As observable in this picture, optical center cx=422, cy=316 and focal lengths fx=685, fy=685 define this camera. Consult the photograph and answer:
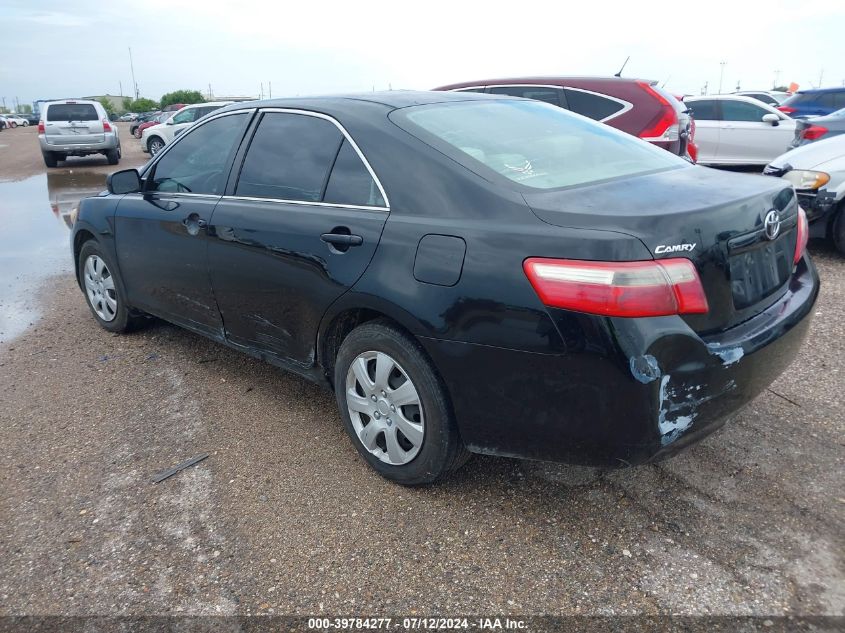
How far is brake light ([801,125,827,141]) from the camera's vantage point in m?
8.21

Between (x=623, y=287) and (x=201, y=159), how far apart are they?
276cm

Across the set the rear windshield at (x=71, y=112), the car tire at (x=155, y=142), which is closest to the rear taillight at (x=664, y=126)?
the rear windshield at (x=71, y=112)

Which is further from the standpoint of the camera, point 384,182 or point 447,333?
point 384,182

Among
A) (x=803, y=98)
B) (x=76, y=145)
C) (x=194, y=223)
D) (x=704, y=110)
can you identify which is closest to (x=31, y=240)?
(x=194, y=223)

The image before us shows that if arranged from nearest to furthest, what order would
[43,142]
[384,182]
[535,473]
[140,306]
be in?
[384,182] < [535,473] < [140,306] < [43,142]

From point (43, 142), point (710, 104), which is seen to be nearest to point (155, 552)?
point (710, 104)

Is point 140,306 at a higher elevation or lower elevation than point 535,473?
higher

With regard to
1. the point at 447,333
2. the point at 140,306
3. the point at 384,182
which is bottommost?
the point at 140,306

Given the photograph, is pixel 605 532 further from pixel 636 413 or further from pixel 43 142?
pixel 43 142

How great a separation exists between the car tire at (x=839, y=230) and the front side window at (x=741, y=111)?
20.3 ft

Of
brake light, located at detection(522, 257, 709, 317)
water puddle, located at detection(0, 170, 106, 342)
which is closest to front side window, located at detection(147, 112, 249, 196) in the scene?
water puddle, located at detection(0, 170, 106, 342)

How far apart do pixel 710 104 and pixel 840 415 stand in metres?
10.1

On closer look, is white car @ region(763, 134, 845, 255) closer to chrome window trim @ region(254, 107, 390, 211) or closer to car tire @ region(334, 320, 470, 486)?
chrome window trim @ region(254, 107, 390, 211)

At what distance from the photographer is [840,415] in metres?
3.41
